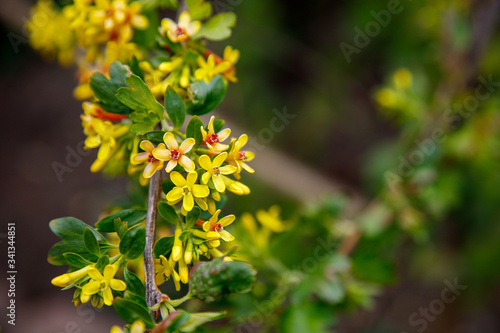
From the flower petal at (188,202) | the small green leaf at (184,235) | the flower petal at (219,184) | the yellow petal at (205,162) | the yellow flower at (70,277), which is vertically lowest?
the yellow flower at (70,277)

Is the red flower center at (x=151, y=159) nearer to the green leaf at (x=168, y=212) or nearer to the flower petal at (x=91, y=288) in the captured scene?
the green leaf at (x=168, y=212)

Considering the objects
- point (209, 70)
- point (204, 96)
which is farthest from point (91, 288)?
point (209, 70)

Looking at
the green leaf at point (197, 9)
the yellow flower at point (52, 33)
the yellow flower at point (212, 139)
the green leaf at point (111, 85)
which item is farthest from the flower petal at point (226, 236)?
the yellow flower at point (52, 33)

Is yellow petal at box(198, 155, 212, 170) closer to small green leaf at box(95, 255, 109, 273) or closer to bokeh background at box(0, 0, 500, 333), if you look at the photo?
small green leaf at box(95, 255, 109, 273)

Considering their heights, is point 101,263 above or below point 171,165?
below

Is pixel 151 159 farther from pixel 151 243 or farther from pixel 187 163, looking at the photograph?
pixel 151 243

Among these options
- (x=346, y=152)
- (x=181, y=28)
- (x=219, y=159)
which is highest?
(x=346, y=152)

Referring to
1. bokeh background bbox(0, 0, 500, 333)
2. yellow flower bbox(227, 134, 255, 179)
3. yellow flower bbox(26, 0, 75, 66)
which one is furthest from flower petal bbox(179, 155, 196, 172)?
yellow flower bbox(26, 0, 75, 66)
